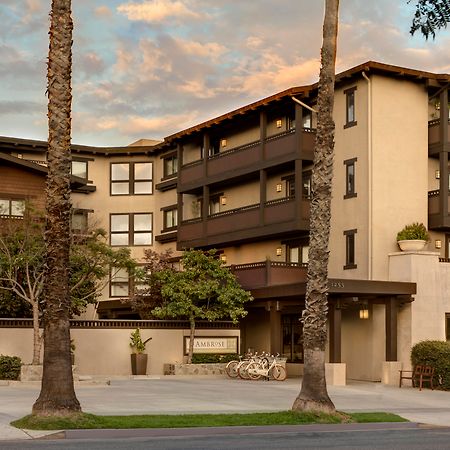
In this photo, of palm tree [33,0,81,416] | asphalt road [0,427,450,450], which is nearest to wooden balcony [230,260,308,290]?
asphalt road [0,427,450,450]

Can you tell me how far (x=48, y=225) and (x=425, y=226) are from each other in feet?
73.5

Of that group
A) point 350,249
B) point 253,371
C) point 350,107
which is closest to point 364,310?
point 350,249

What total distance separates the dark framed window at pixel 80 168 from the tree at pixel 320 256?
106 feet

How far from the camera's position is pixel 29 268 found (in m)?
34.8

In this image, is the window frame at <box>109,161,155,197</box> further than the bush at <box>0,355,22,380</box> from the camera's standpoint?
Yes

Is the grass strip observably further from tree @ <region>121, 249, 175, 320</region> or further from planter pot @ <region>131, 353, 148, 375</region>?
tree @ <region>121, 249, 175, 320</region>

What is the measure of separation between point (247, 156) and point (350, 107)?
6.23 metres

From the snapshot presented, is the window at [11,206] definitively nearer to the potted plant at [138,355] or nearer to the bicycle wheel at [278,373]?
the potted plant at [138,355]

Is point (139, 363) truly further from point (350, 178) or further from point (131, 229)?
point (131, 229)

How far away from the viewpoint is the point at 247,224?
42.4 meters

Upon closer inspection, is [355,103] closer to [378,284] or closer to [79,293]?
[378,284]

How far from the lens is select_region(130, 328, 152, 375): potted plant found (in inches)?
1416

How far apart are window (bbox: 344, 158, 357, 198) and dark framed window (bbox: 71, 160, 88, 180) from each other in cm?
1851

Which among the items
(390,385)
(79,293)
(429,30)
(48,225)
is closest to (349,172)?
(390,385)
